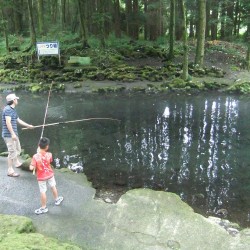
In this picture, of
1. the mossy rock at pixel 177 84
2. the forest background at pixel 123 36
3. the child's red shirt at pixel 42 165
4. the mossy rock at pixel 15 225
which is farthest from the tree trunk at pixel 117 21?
the mossy rock at pixel 15 225

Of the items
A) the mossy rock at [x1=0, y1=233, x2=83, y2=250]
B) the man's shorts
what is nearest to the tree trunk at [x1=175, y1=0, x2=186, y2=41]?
the man's shorts

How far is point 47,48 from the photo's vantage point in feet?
73.8

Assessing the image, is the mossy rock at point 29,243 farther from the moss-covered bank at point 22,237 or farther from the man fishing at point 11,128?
the man fishing at point 11,128

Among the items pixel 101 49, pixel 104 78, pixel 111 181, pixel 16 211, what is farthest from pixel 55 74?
pixel 16 211

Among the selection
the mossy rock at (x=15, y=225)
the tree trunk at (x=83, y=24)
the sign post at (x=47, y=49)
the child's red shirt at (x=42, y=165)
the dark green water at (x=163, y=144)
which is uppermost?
the tree trunk at (x=83, y=24)

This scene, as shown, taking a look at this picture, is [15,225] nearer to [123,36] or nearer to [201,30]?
[201,30]

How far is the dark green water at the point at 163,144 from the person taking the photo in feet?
27.8

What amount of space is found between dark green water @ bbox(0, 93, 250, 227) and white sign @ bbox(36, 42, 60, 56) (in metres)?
6.22

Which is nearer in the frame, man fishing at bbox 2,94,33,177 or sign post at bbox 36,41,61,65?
man fishing at bbox 2,94,33,177

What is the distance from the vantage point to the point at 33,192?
7.41 meters

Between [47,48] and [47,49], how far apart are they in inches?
2.6

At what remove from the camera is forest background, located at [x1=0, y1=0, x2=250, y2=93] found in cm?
2125

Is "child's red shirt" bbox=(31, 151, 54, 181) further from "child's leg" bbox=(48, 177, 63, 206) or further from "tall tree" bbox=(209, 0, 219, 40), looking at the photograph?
"tall tree" bbox=(209, 0, 219, 40)

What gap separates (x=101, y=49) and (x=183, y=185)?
709 inches
